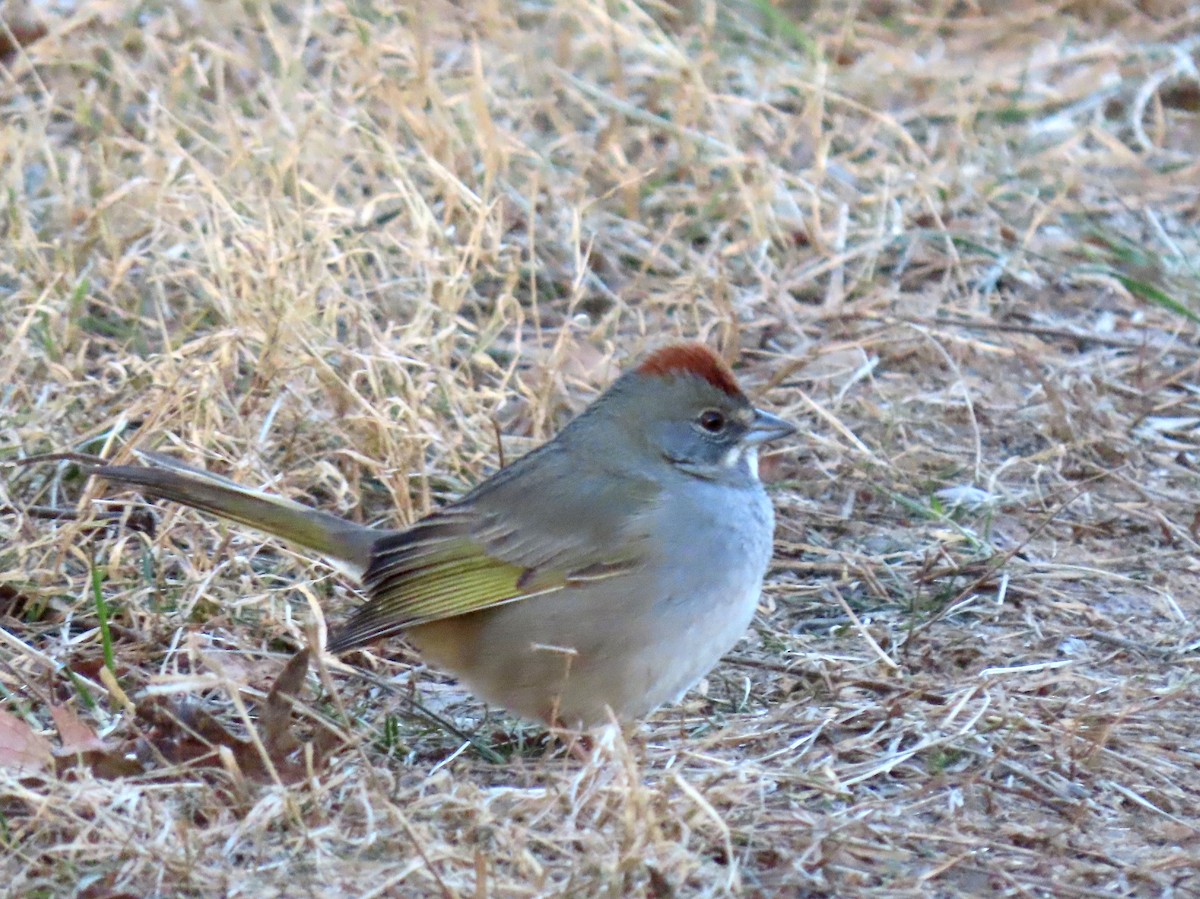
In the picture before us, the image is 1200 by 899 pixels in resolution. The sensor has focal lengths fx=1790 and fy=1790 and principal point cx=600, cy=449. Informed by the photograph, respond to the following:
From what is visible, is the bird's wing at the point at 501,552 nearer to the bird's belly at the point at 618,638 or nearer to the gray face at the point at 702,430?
the bird's belly at the point at 618,638

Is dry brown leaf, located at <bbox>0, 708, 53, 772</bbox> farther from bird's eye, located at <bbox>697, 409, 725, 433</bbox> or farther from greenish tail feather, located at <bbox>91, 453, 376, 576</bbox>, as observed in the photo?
bird's eye, located at <bbox>697, 409, 725, 433</bbox>

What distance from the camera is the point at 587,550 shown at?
14.0 ft

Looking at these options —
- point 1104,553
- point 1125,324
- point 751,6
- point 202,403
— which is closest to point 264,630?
point 202,403

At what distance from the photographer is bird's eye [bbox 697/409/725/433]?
460cm

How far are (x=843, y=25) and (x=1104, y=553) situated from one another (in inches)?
161

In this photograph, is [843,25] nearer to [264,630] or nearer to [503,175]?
[503,175]

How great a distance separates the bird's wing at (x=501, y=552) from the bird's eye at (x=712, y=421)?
0.95 ft

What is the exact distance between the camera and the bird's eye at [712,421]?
4.60 meters

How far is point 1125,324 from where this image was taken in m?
6.55

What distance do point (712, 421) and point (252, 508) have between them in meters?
1.18

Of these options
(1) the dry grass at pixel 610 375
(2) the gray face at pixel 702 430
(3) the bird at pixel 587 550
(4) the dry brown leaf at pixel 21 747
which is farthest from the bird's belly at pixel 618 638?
(4) the dry brown leaf at pixel 21 747

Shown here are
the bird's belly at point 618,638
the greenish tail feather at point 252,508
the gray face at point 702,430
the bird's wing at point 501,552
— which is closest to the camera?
the bird's belly at point 618,638

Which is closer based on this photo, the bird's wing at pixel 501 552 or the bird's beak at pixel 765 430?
the bird's wing at pixel 501 552

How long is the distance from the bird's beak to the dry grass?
0.55 metres
